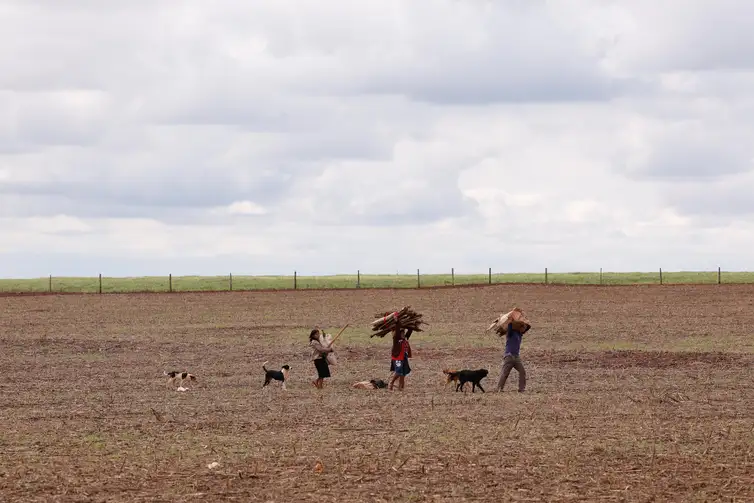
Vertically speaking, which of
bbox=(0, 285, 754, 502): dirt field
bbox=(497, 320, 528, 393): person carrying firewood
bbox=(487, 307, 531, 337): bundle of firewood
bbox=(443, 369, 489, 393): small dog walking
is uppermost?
bbox=(487, 307, 531, 337): bundle of firewood

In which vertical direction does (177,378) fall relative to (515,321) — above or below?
below

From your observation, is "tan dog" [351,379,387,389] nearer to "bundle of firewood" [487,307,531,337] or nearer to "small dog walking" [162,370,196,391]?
"bundle of firewood" [487,307,531,337]

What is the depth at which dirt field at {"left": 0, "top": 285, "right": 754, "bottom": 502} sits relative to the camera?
14117mm

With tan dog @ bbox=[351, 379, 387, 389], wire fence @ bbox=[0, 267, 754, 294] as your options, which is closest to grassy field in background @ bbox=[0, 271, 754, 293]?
wire fence @ bbox=[0, 267, 754, 294]

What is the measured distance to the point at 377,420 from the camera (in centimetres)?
1958

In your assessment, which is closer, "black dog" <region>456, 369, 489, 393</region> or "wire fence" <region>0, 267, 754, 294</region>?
"black dog" <region>456, 369, 489, 393</region>

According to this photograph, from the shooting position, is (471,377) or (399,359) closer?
(471,377)

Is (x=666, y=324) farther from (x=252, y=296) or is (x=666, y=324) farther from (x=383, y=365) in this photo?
(x=252, y=296)

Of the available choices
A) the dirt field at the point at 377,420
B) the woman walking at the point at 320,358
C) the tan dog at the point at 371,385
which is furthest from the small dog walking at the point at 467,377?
the woman walking at the point at 320,358

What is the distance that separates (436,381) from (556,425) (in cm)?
815

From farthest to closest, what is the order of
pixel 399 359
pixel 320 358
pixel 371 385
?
1. pixel 320 358
2. pixel 371 385
3. pixel 399 359

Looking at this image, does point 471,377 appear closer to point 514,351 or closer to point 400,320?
point 514,351

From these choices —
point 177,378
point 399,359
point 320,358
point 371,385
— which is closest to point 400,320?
point 399,359

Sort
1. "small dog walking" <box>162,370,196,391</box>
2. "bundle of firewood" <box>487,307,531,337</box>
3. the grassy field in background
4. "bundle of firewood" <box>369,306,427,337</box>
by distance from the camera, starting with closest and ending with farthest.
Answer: "bundle of firewood" <box>487,307,531,337</box> < "bundle of firewood" <box>369,306,427,337</box> < "small dog walking" <box>162,370,196,391</box> < the grassy field in background
